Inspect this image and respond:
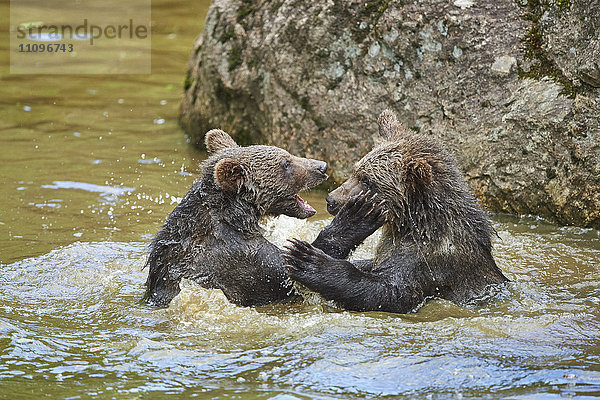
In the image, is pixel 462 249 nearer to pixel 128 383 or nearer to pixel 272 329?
pixel 272 329

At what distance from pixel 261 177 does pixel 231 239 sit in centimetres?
71

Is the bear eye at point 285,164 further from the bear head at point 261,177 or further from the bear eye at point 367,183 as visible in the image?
the bear eye at point 367,183

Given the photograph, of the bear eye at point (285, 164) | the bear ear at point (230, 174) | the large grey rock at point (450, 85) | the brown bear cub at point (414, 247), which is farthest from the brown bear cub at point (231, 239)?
the large grey rock at point (450, 85)

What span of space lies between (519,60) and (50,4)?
15.1m

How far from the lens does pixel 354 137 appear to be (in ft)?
37.1

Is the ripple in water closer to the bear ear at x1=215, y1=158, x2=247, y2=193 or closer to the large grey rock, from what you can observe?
the bear ear at x1=215, y1=158, x2=247, y2=193

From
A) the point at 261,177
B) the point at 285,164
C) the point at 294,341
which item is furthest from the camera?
the point at 285,164

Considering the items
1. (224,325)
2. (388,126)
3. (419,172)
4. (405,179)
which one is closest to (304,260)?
(224,325)

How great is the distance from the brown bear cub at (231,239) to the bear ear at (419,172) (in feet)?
1.73

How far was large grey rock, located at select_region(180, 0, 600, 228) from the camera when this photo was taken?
9750 millimetres

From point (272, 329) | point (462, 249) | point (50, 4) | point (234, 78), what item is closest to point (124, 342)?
point (272, 329)

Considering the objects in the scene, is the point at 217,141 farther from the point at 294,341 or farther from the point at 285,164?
A: the point at 294,341

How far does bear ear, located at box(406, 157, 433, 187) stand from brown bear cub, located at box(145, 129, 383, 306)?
527mm

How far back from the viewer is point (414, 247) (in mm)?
7781
